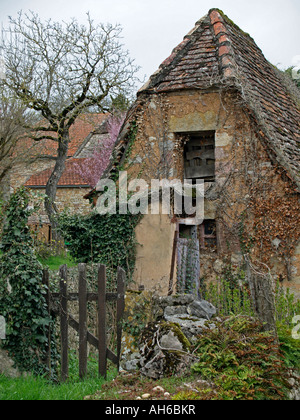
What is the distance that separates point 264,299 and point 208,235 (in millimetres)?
4415

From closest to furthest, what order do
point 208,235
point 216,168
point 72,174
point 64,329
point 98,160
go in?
point 64,329
point 216,168
point 208,235
point 98,160
point 72,174

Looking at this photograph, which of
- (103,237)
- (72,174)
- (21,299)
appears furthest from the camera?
(72,174)

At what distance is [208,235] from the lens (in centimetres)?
904

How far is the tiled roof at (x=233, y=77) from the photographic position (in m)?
8.63

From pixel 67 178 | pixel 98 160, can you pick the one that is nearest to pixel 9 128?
pixel 98 160

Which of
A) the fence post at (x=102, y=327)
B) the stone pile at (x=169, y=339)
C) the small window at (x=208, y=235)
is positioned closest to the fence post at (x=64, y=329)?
the fence post at (x=102, y=327)

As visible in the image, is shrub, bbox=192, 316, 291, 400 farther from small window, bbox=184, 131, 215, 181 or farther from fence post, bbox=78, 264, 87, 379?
small window, bbox=184, 131, 215, 181

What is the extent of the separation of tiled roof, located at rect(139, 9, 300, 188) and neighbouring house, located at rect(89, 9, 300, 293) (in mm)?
24

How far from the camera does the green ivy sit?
525 centimetres

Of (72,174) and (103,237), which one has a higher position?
(72,174)

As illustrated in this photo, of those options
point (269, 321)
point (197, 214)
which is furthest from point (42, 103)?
point (269, 321)

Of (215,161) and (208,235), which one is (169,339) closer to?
(208,235)

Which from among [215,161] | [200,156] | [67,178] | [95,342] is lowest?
[95,342]
